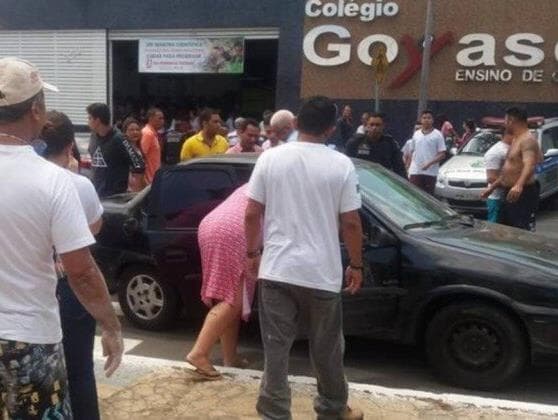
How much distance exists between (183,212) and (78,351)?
2.78 metres

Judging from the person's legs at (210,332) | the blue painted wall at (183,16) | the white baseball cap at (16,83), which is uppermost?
the blue painted wall at (183,16)

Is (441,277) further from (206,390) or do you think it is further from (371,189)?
(206,390)

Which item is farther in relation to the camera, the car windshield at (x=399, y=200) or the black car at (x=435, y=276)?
the car windshield at (x=399, y=200)

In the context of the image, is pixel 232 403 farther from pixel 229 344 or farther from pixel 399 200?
A: pixel 399 200

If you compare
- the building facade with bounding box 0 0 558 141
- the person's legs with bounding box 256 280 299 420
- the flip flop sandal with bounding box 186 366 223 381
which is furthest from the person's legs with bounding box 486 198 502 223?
the building facade with bounding box 0 0 558 141

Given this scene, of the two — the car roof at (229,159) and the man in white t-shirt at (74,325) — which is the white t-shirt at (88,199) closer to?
the man in white t-shirt at (74,325)

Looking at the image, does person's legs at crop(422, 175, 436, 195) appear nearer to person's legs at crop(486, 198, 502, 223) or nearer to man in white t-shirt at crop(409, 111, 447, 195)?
man in white t-shirt at crop(409, 111, 447, 195)

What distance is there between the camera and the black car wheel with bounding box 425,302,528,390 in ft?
15.8

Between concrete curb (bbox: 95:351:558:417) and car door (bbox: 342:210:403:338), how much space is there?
0.53 meters

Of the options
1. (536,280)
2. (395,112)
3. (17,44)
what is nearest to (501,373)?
(536,280)

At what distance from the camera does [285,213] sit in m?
3.79

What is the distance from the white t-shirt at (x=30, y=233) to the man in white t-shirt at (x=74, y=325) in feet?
2.51

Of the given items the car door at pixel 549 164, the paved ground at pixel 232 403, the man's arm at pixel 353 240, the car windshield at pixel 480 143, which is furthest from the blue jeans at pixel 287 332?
the car windshield at pixel 480 143

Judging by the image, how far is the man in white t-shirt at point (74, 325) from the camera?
3270 mm
